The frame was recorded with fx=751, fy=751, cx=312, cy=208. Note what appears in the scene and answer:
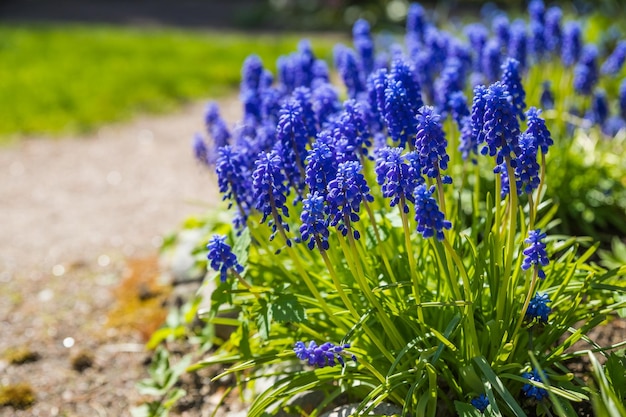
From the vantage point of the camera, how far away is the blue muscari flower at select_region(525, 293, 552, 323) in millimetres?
2957

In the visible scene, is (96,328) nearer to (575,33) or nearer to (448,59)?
(448,59)

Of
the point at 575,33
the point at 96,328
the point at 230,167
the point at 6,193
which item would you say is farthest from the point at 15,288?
the point at 575,33

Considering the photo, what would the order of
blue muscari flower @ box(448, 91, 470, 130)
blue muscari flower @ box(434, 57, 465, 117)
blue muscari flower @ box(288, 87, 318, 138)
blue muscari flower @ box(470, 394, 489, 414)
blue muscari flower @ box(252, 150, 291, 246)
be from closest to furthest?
1. blue muscari flower @ box(252, 150, 291, 246)
2. blue muscari flower @ box(470, 394, 489, 414)
3. blue muscari flower @ box(288, 87, 318, 138)
4. blue muscari flower @ box(448, 91, 470, 130)
5. blue muscari flower @ box(434, 57, 465, 117)

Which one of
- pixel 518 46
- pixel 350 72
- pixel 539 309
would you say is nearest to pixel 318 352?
pixel 539 309

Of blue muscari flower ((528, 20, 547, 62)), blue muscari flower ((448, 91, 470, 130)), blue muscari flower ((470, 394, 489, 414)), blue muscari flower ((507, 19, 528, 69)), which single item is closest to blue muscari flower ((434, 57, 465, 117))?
blue muscari flower ((448, 91, 470, 130))

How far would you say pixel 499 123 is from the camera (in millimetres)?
2621

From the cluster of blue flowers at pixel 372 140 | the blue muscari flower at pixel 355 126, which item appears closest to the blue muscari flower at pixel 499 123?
the cluster of blue flowers at pixel 372 140

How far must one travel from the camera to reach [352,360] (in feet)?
10.5

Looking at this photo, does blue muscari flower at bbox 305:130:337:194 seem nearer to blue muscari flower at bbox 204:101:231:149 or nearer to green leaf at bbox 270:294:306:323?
green leaf at bbox 270:294:306:323

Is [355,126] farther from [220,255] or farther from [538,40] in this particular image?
[538,40]

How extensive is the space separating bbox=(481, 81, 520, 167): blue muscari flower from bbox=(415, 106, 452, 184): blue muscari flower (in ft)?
0.51

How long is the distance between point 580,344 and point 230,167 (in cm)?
193

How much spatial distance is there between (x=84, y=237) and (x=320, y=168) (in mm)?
4250

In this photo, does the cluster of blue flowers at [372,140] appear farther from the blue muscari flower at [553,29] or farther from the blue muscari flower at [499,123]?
the blue muscari flower at [553,29]
